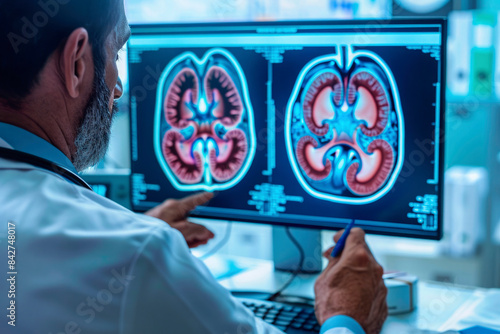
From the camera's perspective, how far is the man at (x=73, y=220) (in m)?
0.70

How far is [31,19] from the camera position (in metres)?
0.81

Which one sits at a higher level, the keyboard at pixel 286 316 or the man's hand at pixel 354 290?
the man's hand at pixel 354 290

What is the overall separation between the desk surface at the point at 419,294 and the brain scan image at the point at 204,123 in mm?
245

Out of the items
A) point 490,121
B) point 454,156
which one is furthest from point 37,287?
point 454,156

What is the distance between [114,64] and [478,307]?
2.85 feet

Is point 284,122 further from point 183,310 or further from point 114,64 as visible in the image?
point 183,310

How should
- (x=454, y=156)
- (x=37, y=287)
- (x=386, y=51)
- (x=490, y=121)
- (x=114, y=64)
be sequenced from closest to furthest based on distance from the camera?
(x=37, y=287) → (x=114, y=64) → (x=386, y=51) → (x=490, y=121) → (x=454, y=156)

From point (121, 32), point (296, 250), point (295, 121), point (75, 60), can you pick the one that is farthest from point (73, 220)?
point (296, 250)

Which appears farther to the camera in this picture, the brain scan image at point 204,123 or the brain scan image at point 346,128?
the brain scan image at point 204,123

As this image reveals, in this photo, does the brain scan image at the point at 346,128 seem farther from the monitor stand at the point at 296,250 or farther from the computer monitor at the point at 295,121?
the monitor stand at the point at 296,250

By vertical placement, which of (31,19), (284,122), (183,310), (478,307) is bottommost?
(478,307)

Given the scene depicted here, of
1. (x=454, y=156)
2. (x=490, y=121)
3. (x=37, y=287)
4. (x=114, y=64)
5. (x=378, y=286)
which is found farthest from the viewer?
(x=454, y=156)

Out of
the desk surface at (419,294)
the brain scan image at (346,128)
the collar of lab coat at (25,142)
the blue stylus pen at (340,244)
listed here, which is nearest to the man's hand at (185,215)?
the desk surface at (419,294)

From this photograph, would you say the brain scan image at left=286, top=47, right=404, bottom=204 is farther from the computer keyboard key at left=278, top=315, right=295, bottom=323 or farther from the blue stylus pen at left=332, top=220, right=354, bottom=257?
the computer keyboard key at left=278, top=315, right=295, bottom=323
